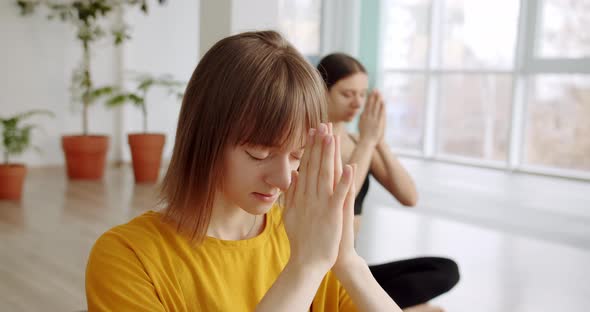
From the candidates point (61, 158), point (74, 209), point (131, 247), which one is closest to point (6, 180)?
point (74, 209)

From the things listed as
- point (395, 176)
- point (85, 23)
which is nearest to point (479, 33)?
point (85, 23)

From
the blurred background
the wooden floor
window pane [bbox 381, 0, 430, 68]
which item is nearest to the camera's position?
the wooden floor

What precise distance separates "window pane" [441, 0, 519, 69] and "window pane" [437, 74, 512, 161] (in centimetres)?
18

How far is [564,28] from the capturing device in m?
6.31

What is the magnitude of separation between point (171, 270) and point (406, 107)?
7.10 m

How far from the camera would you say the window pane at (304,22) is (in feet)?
22.5

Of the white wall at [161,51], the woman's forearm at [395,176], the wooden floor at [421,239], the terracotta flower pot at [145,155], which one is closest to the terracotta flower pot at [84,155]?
the wooden floor at [421,239]

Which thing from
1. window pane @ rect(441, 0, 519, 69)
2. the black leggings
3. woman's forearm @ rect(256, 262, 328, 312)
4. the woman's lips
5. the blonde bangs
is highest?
window pane @ rect(441, 0, 519, 69)

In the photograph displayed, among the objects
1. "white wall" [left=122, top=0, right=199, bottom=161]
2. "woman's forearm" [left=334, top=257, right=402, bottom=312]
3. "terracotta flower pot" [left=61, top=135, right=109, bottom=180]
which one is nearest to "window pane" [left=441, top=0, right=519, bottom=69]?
"white wall" [left=122, top=0, right=199, bottom=161]

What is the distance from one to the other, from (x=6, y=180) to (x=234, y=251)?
397 centimetres

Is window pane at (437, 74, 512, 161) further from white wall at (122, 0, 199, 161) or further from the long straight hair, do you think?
the long straight hair

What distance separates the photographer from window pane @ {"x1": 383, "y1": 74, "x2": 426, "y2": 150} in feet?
25.2

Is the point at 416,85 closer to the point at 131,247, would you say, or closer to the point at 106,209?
the point at 106,209

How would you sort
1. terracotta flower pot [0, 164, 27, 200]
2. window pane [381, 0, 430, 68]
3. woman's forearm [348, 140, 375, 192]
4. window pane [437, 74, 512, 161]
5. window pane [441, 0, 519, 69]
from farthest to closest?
window pane [381, 0, 430, 68], window pane [437, 74, 512, 161], window pane [441, 0, 519, 69], terracotta flower pot [0, 164, 27, 200], woman's forearm [348, 140, 375, 192]
